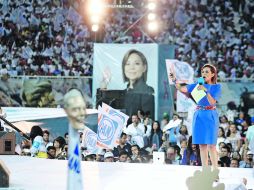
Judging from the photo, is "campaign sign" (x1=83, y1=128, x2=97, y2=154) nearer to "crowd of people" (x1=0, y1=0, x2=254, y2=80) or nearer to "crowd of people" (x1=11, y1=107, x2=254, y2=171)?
"crowd of people" (x1=11, y1=107, x2=254, y2=171)

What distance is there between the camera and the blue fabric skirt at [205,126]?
6465mm

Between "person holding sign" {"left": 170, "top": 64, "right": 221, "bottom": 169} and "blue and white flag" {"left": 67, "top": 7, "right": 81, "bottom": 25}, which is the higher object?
"blue and white flag" {"left": 67, "top": 7, "right": 81, "bottom": 25}

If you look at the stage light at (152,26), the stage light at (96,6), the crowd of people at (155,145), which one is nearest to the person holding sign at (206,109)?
the crowd of people at (155,145)

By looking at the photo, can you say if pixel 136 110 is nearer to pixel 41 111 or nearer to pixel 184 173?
pixel 41 111

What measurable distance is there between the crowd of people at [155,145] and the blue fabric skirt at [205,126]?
5.44ft

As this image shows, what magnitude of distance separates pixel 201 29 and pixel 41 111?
9200 millimetres

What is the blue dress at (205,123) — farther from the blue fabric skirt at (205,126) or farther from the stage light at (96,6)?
the stage light at (96,6)

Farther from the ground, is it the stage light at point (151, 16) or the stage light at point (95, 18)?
the stage light at point (151, 16)

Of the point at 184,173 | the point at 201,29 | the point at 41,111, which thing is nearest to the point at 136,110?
the point at 41,111

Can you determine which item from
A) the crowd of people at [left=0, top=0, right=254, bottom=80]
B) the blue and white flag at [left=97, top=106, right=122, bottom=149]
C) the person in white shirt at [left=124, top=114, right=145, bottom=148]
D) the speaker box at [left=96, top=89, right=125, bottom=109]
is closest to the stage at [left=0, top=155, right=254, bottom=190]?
the blue and white flag at [left=97, top=106, right=122, bottom=149]

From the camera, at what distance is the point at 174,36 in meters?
20.1

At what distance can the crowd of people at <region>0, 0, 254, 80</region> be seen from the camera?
59.9 ft

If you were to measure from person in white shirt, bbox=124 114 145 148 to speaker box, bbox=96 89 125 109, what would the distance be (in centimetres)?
109

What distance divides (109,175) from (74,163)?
3278mm
